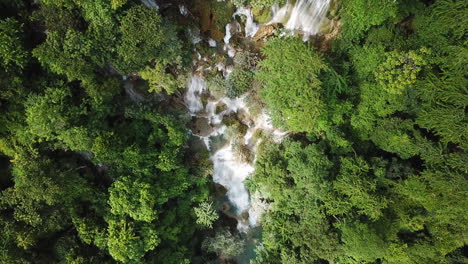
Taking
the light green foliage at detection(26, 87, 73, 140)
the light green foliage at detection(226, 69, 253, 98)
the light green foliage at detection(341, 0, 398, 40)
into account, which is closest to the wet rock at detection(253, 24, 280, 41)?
the light green foliage at detection(226, 69, 253, 98)

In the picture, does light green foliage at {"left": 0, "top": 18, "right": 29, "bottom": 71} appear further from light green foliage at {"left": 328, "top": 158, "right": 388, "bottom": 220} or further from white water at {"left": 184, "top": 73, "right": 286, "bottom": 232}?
light green foliage at {"left": 328, "top": 158, "right": 388, "bottom": 220}

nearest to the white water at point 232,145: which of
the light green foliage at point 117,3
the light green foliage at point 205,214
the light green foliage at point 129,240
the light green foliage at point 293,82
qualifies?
the light green foliage at point 205,214

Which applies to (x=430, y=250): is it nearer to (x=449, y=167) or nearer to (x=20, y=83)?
(x=449, y=167)

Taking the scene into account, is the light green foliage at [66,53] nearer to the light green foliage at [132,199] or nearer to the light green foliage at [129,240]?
the light green foliage at [132,199]

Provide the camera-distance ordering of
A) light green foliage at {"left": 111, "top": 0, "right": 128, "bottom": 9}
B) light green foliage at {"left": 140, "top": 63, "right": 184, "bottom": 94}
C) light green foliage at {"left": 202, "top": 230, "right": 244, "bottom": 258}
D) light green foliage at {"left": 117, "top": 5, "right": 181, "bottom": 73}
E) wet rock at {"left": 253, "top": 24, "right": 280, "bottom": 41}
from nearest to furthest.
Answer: light green foliage at {"left": 111, "top": 0, "right": 128, "bottom": 9}
light green foliage at {"left": 117, "top": 5, "right": 181, "bottom": 73}
light green foliage at {"left": 140, "top": 63, "right": 184, "bottom": 94}
wet rock at {"left": 253, "top": 24, "right": 280, "bottom": 41}
light green foliage at {"left": 202, "top": 230, "right": 244, "bottom": 258}

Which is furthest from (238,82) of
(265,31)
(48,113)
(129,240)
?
(129,240)

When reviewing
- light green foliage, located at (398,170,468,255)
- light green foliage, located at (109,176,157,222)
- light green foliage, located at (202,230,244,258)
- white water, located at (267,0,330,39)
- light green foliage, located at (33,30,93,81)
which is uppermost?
white water, located at (267,0,330,39)
